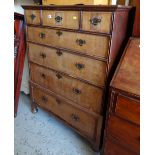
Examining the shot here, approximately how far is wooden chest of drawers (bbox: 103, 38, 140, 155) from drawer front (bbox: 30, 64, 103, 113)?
0.21 metres

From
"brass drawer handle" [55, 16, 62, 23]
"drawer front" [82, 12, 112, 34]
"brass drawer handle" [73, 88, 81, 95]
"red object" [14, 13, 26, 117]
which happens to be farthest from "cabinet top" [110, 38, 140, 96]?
"red object" [14, 13, 26, 117]

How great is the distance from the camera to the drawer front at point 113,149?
1.29 meters

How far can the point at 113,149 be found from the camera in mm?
1357

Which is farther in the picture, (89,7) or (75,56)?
(75,56)

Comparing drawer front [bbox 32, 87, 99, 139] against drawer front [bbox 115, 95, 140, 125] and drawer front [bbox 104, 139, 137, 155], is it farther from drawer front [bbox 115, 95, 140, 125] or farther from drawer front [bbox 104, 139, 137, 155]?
drawer front [bbox 115, 95, 140, 125]

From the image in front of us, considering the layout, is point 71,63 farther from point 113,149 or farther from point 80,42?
point 113,149

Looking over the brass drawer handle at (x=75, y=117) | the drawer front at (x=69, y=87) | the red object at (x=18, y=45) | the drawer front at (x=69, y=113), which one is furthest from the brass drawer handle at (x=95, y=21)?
the red object at (x=18, y=45)

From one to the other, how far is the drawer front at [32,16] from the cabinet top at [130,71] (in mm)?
938

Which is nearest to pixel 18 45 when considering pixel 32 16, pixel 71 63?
pixel 32 16

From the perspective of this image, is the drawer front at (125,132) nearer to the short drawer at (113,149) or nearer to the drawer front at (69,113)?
the short drawer at (113,149)

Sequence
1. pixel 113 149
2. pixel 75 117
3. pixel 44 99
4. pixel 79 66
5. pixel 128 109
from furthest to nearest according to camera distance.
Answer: pixel 44 99 < pixel 75 117 < pixel 79 66 < pixel 113 149 < pixel 128 109

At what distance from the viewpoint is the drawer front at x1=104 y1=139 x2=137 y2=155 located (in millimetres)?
1287

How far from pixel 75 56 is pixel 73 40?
0.45 ft
